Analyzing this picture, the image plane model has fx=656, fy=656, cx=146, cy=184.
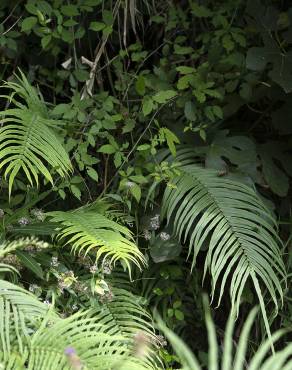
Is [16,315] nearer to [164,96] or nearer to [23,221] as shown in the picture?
[23,221]

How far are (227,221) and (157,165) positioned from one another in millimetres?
369

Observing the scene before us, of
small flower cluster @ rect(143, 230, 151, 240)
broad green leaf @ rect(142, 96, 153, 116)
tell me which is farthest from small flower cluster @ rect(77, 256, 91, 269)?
broad green leaf @ rect(142, 96, 153, 116)

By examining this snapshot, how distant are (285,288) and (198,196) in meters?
0.47

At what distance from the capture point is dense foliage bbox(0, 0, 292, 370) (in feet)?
7.10

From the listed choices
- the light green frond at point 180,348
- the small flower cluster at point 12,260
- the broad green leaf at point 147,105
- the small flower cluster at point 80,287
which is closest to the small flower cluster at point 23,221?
the small flower cluster at point 12,260

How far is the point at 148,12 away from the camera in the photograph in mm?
2887

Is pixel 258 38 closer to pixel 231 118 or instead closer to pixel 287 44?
pixel 287 44

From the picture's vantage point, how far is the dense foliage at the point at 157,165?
2164 mm

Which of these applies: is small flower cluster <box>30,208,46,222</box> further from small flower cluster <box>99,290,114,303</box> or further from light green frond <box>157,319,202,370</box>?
light green frond <box>157,319,202,370</box>

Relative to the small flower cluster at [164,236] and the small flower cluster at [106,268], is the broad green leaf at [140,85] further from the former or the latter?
the small flower cluster at [106,268]

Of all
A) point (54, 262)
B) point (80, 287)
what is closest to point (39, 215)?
point (54, 262)

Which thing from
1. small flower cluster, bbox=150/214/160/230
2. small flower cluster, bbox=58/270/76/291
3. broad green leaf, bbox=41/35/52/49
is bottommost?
small flower cluster, bbox=150/214/160/230

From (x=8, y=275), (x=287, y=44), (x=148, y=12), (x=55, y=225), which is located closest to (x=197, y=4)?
(x=148, y=12)

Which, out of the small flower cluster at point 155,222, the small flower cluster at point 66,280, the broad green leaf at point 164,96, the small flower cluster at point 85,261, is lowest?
the small flower cluster at point 155,222
